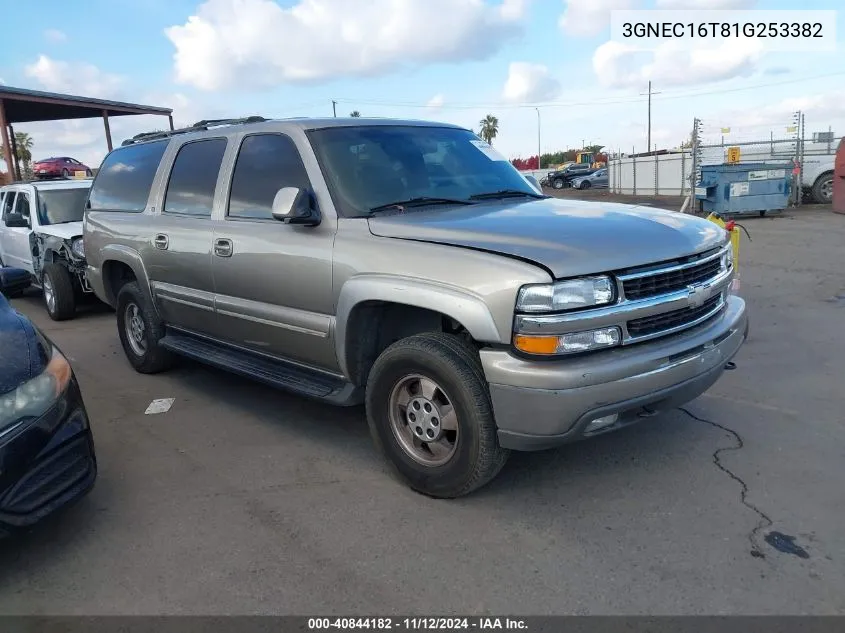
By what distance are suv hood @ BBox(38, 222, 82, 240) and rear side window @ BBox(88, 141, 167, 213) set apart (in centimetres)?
219

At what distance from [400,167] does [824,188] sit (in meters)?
18.6

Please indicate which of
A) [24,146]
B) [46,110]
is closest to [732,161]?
[46,110]

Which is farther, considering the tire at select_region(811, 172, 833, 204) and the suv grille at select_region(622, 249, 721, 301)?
the tire at select_region(811, 172, 833, 204)

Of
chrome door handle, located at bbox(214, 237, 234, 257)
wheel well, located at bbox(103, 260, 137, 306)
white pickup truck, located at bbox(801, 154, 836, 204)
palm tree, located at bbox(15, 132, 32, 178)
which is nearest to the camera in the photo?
chrome door handle, located at bbox(214, 237, 234, 257)

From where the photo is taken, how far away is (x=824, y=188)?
18.7m

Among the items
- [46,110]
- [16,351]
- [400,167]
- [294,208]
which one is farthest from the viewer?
[46,110]

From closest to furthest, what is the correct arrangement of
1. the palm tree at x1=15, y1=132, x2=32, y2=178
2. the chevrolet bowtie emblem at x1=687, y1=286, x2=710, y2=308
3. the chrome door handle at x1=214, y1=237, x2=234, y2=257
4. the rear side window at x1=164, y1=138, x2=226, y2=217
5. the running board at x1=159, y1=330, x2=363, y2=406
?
the chevrolet bowtie emblem at x1=687, y1=286, x2=710, y2=308 < the running board at x1=159, y1=330, x2=363, y2=406 < the chrome door handle at x1=214, y1=237, x2=234, y2=257 < the rear side window at x1=164, y1=138, x2=226, y2=217 < the palm tree at x1=15, y1=132, x2=32, y2=178

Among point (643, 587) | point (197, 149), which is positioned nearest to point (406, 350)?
point (643, 587)

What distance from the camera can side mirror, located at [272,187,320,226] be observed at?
3660 mm

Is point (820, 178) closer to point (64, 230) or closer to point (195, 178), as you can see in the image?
point (64, 230)

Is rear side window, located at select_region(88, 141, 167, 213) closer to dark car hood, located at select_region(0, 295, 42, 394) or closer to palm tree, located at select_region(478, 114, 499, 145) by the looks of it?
dark car hood, located at select_region(0, 295, 42, 394)

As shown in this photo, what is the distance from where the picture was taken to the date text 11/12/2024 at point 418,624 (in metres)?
2.54

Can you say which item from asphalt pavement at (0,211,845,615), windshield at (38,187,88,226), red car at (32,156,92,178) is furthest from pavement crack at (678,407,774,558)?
red car at (32,156,92,178)

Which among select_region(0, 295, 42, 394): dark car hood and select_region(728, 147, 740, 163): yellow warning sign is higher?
select_region(728, 147, 740, 163): yellow warning sign
